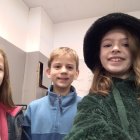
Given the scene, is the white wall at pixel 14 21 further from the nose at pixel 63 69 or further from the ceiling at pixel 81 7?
the nose at pixel 63 69

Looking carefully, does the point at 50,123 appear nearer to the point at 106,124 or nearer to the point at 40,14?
the point at 106,124

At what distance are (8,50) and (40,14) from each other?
2.35 ft

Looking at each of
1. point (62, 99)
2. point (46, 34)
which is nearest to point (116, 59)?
point (62, 99)

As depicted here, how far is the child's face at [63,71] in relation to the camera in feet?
4.32

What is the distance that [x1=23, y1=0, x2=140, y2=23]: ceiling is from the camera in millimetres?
2947

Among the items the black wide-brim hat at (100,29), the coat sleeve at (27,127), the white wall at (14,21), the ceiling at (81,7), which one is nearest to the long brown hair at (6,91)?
the coat sleeve at (27,127)

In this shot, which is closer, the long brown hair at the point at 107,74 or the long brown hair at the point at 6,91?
the long brown hair at the point at 107,74

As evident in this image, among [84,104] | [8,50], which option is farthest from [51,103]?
[8,50]

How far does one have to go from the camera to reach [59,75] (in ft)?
4.31

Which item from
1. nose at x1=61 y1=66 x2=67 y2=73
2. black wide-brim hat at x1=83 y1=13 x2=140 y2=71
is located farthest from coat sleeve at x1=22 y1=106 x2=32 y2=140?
black wide-brim hat at x1=83 y1=13 x2=140 y2=71

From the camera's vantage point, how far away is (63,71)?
4.29 ft

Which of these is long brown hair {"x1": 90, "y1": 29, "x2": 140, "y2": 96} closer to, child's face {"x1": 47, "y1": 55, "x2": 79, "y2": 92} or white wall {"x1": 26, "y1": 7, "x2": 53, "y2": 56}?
child's face {"x1": 47, "y1": 55, "x2": 79, "y2": 92}

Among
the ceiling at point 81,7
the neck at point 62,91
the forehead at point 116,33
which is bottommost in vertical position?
the neck at point 62,91

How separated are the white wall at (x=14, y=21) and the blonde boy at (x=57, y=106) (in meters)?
1.33
